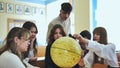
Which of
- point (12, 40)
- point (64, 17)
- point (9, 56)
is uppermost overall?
point (64, 17)

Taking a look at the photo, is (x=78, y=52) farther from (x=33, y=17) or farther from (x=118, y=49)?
(x=33, y=17)

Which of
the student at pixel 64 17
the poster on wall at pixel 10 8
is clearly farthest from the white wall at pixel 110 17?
the poster on wall at pixel 10 8

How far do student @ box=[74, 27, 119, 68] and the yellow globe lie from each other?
311 mm

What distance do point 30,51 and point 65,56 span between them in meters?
1.47

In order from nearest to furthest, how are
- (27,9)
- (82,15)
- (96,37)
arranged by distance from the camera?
(96,37) → (82,15) → (27,9)

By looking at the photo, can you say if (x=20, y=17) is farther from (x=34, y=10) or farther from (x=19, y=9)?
(x=34, y=10)

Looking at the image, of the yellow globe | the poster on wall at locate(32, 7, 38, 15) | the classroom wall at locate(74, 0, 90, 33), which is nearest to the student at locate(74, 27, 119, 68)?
the yellow globe

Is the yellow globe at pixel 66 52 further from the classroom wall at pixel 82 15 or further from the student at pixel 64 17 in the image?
the classroom wall at pixel 82 15

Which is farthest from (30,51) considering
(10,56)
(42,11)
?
(42,11)

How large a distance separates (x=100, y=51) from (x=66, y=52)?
1.57 feet

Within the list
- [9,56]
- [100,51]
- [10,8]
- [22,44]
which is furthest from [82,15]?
[9,56]

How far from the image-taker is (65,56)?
4.21 ft

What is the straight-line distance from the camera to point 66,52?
50.5 inches

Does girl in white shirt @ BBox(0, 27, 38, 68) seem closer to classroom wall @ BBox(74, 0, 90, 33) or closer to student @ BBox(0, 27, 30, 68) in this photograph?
student @ BBox(0, 27, 30, 68)
